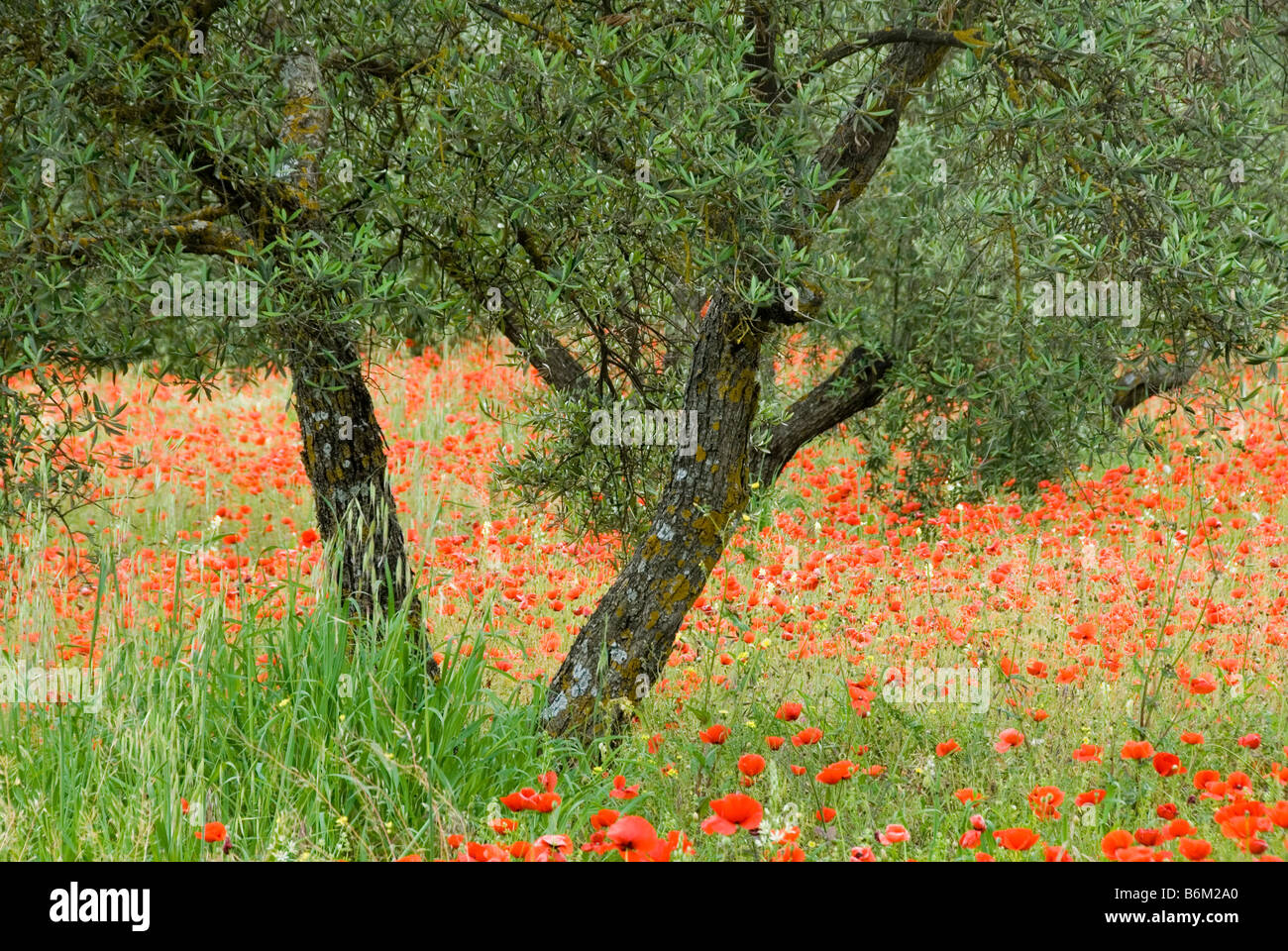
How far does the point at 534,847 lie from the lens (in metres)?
3.10

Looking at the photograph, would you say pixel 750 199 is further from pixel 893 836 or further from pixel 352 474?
pixel 352 474

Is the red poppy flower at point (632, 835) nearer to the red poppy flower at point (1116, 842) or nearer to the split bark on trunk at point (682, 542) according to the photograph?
the red poppy flower at point (1116, 842)

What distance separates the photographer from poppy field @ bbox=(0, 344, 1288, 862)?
12.1 feet

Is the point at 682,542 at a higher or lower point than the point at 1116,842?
higher

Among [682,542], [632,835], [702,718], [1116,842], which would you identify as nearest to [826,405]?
[682,542]

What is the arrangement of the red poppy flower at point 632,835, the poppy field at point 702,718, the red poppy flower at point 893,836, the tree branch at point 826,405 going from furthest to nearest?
the tree branch at point 826,405 → the poppy field at point 702,718 → the red poppy flower at point 893,836 → the red poppy flower at point 632,835

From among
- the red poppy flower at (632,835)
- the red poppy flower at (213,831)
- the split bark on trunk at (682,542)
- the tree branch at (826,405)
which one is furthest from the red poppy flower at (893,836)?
the tree branch at (826,405)

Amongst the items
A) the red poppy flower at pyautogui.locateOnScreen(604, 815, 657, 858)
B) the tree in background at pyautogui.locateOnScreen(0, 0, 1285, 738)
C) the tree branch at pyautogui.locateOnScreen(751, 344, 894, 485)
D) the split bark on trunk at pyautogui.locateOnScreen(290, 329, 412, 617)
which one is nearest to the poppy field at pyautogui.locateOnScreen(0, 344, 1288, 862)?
the red poppy flower at pyautogui.locateOnScreen(604, 815, 657, 858)

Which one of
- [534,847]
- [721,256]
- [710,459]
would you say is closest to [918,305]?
[710,459]

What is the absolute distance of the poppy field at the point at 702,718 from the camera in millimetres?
3680

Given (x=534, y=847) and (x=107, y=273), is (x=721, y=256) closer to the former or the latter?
(x=534, y=847)

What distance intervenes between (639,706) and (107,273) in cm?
277

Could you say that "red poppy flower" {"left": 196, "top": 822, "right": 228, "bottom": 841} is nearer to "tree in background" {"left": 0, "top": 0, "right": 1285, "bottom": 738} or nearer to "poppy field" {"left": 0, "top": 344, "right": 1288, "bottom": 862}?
"poppy field" {"left": 0, "top": 344, "right": 1288, "bottom": 862}

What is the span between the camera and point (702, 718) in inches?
171
